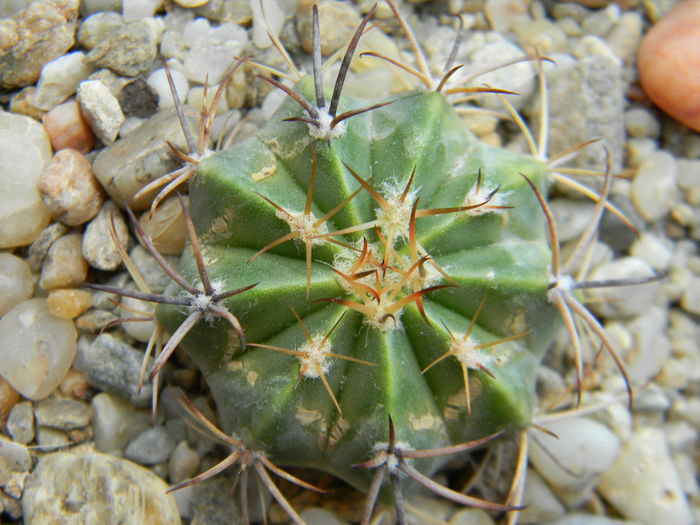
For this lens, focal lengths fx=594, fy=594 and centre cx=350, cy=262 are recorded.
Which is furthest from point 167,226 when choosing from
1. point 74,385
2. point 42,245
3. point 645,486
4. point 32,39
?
point 645,486

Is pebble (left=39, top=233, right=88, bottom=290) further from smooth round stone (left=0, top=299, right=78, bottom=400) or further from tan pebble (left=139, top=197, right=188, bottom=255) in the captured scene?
tan pebble (left=139, top=197, right=188, bottom=255)

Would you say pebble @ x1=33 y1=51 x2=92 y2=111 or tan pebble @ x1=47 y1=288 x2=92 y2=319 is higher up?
pebble @ x1=33 y1=51 x2=92 y2=111

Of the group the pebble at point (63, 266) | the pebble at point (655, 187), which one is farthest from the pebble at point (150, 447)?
the pebble at point (655, 187)

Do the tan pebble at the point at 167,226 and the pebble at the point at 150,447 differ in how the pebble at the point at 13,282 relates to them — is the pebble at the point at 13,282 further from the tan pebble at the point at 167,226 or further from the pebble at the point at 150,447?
the pebble at the point at 150,447

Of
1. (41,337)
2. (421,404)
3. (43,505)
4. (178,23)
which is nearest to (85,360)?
(41,337)

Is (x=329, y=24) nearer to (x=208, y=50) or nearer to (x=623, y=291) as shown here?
(x=208, y=50)

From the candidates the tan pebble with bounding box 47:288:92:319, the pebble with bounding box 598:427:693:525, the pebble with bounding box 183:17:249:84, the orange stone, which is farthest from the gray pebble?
the orange stone
